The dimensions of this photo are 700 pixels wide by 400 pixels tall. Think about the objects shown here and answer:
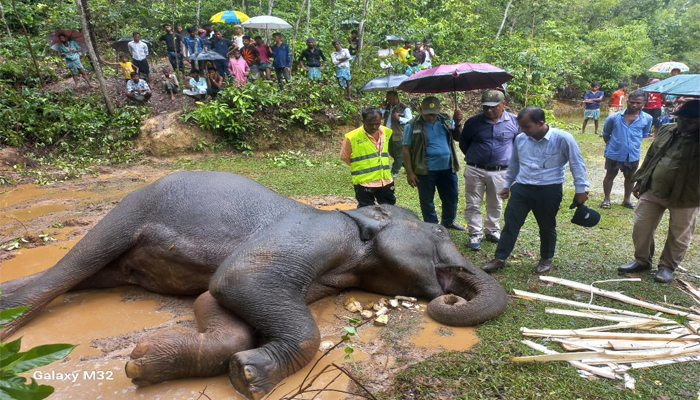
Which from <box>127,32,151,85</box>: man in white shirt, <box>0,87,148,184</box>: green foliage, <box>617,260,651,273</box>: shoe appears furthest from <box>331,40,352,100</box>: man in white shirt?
<box>617,260,651,273</box>: shoe

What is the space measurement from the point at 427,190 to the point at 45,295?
4.15 meters

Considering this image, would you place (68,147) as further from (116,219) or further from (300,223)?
(300,223)

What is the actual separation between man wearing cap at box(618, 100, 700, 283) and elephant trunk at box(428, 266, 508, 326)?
2053 millimetres

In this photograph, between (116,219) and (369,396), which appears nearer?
(369,396)

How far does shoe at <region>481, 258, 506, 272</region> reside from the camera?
14.1ft

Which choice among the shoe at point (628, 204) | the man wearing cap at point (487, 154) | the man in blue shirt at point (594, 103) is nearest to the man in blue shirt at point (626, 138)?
the shoe at point (628, 204)

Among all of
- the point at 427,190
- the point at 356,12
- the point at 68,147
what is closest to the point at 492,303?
the point at 427,190

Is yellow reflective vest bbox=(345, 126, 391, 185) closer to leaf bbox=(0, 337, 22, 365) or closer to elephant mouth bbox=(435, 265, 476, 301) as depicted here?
elephant mouth bbox=(435, 265, 476, 301)

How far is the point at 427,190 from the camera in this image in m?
5.34

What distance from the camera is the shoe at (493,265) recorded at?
4.30 meters

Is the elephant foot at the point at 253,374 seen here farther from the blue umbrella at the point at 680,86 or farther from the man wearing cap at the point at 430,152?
the blue umbrella at the point at 680,86

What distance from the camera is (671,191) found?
4.01 meters

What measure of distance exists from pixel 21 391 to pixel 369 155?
404cm

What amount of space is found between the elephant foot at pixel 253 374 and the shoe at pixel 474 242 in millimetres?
3179
